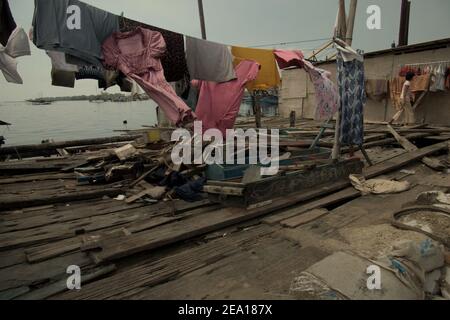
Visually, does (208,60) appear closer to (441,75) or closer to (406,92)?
(406,92)

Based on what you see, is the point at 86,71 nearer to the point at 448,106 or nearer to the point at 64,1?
the point at 64,1

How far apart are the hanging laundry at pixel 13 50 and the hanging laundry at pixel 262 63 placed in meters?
4.39

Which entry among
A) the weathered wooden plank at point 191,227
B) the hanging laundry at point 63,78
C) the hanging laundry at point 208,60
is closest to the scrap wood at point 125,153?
the hanging laundry at point 63,78

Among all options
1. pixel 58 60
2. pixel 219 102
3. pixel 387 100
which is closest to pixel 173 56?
pixel 58 60

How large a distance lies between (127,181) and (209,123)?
298cm

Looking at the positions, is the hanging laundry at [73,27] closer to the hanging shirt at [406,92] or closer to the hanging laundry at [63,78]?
the hanging laundry at [63,78]

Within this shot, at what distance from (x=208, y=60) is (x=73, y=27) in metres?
2.98

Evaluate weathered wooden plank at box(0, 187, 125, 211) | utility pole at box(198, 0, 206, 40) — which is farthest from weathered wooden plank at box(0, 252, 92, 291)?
utility pole at box(198, 0, 206, 40)

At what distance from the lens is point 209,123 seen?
834 centimetres

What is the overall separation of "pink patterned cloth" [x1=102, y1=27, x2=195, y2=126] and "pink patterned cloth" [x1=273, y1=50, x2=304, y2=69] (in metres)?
3.68

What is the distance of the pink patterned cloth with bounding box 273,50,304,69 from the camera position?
7.96 metres

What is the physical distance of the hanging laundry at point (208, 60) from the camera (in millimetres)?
6464

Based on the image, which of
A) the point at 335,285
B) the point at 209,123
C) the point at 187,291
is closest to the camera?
the point at 335,285
